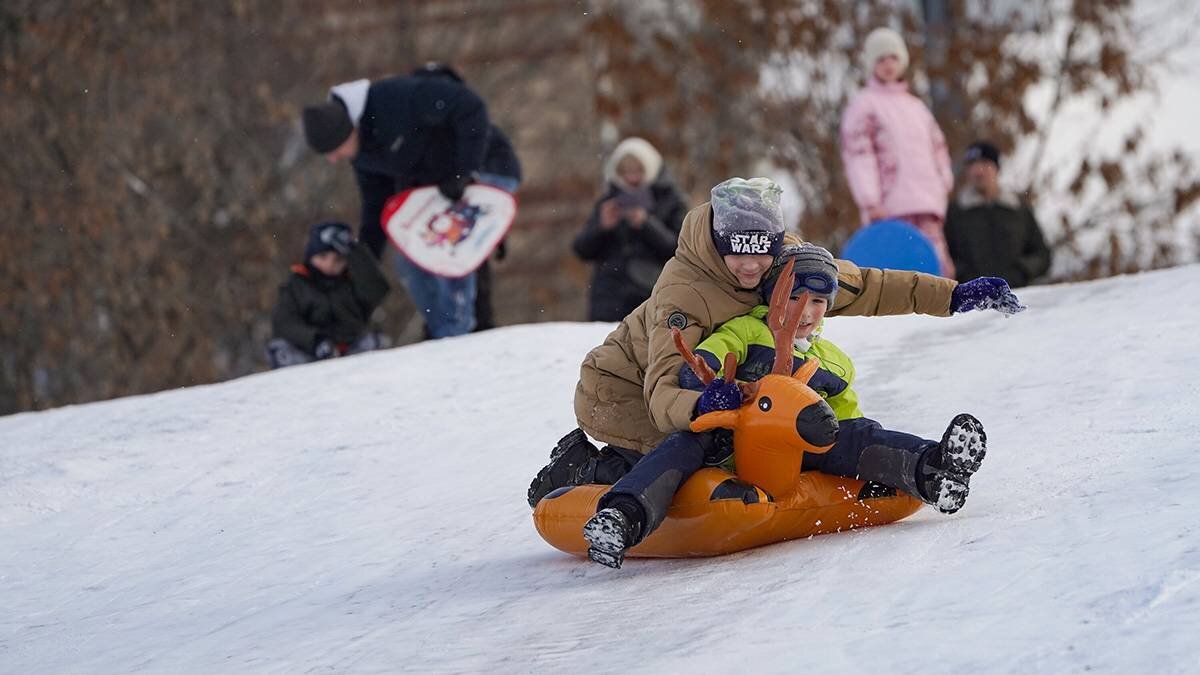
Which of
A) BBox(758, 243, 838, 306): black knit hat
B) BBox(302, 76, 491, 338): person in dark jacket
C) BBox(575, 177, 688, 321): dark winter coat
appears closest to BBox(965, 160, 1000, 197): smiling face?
BBox(575, 177, 688, 321): dark winter coat

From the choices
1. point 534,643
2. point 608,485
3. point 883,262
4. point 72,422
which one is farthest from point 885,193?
point 534,643

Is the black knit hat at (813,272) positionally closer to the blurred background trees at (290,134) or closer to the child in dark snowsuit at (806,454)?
the child in dark snowsuit at (806,454)

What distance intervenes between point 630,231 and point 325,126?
1638 millimetres

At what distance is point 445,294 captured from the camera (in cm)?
920

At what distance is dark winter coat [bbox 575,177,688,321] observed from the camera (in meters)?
9.20

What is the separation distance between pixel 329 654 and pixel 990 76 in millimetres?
10883

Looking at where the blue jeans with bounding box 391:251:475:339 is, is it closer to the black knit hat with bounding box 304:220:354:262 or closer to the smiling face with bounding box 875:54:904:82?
the black knit hat with bounding box 304:220:354:262

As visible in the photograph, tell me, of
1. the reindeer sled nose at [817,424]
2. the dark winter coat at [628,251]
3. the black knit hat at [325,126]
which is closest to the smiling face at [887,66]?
the dark winter coat at [628,251]

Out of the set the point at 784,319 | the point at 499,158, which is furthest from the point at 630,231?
the point at 784,319

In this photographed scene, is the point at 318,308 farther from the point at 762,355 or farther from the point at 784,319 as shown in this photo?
the point at 784,319

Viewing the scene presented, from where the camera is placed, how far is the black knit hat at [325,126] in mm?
8328

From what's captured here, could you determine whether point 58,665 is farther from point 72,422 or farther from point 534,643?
point 72,422

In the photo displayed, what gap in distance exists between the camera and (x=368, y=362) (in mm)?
8305

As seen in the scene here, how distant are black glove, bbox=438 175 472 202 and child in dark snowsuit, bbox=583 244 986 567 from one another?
411cm
